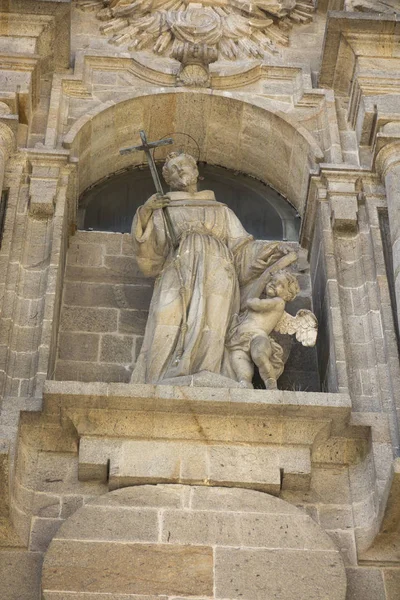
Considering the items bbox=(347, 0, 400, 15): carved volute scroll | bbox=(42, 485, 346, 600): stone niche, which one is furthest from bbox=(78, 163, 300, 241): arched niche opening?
bbox=(42, 485, 346, 600): stone niche

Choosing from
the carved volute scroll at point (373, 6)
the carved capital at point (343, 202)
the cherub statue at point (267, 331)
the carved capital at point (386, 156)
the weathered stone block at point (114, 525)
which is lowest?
the weathered stone block at point (114, 525)

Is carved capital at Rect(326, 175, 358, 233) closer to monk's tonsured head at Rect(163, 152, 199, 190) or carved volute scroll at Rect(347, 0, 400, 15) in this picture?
monk's tonsured head at Rect(163, 152, 199, 190)

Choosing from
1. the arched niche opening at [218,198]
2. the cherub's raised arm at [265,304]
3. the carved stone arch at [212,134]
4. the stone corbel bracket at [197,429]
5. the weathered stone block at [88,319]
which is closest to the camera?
the stone corbel bracket at [197,429]

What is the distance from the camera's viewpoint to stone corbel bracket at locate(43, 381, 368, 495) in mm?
9078

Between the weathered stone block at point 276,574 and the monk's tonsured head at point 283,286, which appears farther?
the monk's tonsured head at point 283,286

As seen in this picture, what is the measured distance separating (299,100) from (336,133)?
26.7 inches

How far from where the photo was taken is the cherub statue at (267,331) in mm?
9828

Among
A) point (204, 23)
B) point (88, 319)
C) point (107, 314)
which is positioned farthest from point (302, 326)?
point (204, 23)

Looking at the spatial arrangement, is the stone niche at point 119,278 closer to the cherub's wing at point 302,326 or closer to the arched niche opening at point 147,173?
the arched niche opening at point 147,173

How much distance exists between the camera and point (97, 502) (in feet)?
29.0

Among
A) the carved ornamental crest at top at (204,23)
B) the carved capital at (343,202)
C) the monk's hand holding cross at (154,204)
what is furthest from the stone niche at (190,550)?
the carved ornamental crest at top at (204,23)

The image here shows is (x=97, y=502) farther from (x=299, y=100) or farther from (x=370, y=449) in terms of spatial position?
(x=299, y=100)

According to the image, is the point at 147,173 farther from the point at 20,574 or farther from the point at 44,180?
the point at 20,574

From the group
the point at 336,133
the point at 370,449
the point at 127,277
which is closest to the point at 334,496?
the point at 370,449
